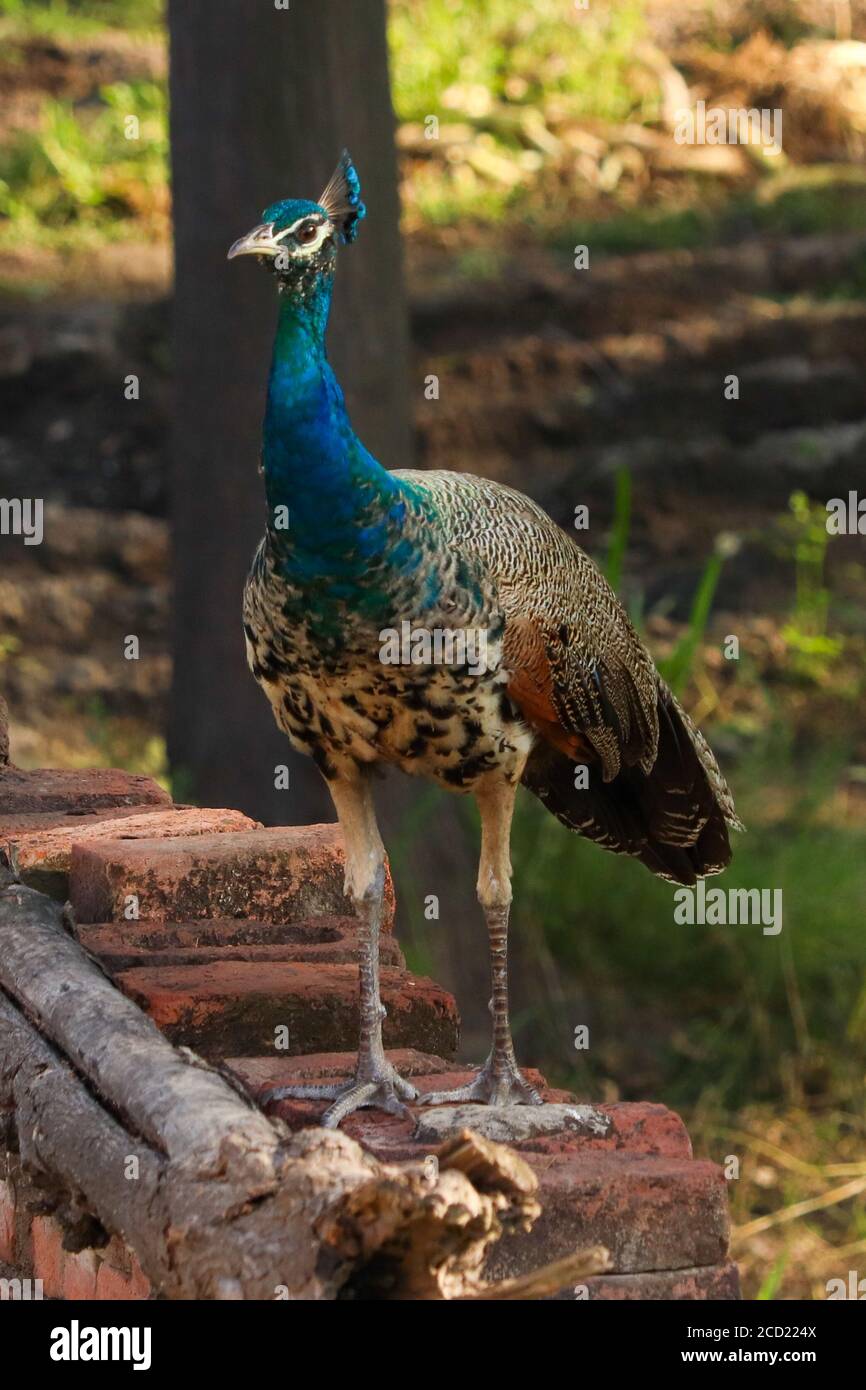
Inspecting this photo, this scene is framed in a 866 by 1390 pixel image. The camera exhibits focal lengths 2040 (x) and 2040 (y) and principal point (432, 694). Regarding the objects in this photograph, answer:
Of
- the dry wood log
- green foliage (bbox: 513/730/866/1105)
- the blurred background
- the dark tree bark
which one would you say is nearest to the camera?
the dry wood log

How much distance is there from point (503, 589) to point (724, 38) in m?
8.76

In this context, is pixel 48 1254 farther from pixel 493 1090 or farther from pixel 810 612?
pixel 810 612

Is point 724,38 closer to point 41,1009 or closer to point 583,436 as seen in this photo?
point 583,436

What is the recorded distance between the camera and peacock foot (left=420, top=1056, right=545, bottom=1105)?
3.32 m

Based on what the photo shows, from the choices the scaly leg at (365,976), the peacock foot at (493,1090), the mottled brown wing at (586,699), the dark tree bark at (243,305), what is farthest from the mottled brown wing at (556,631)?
the dark tree bark at (243,305)

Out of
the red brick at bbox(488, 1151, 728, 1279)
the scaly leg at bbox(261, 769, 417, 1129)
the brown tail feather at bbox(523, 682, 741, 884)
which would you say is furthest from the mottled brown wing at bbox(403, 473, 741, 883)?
A: the red brick at bbox(488, 1151, 728, 1279)

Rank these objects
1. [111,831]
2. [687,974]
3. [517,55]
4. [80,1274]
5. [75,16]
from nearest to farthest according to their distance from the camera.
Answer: [80,1274] → [111,831] → [687,974] → [517,55] → [75,16]

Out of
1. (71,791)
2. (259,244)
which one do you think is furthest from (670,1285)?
(71,791)

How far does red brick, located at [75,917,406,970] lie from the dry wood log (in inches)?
12.0

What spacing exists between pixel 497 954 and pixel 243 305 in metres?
3.53

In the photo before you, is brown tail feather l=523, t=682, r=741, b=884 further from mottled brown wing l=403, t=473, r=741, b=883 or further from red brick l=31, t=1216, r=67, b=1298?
red brick l=31, t=1216, r=67, b=1298

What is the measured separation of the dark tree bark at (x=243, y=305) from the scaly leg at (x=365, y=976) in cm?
302

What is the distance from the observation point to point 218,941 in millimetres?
3547

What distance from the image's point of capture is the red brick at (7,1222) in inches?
132
